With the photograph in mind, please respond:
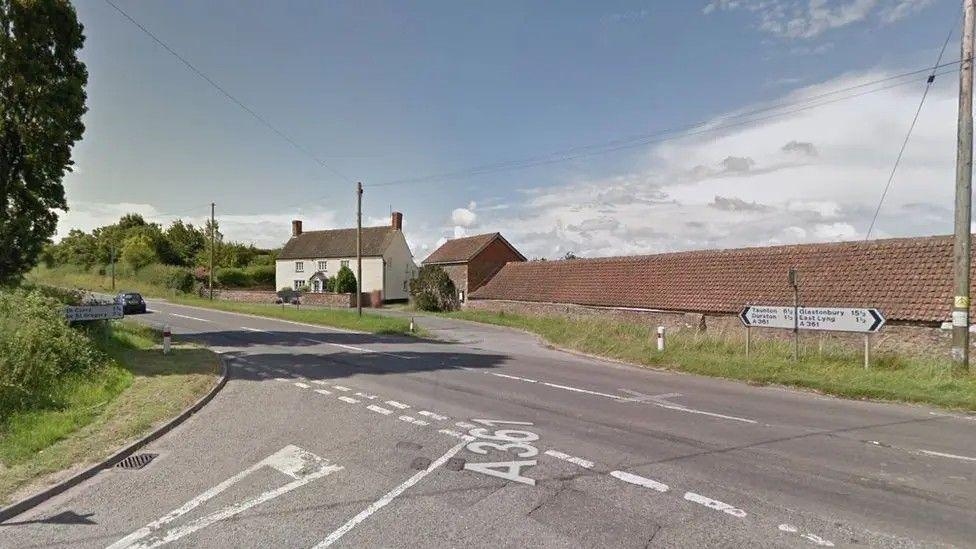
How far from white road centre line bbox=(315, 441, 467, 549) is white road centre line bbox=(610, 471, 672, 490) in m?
1.88

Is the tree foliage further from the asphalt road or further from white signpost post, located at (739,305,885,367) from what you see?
white signpost post, located at (739,305,885,367)

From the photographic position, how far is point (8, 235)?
14289 mm

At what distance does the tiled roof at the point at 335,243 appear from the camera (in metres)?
54.0

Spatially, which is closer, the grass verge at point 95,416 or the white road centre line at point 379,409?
the grass verge at point 95,416

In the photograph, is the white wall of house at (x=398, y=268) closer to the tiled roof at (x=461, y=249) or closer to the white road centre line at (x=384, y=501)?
the tiled roof at (x=461, y=249)

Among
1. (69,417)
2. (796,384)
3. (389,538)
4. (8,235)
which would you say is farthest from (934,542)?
(8,235)

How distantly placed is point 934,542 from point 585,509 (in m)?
2.62

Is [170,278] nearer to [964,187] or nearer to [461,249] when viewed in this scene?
[461,249]

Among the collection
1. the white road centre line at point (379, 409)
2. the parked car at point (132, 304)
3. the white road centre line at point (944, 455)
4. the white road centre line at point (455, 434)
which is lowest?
the white road centre line at point (379, 409)

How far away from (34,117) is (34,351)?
8417 mm

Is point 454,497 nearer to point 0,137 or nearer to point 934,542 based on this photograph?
point 934,542

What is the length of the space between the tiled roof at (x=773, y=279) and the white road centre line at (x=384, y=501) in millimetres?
17322

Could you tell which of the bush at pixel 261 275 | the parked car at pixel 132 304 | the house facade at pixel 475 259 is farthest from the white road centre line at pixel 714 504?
the bush at pixel 261 275

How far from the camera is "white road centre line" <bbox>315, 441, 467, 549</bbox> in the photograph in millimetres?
4227
